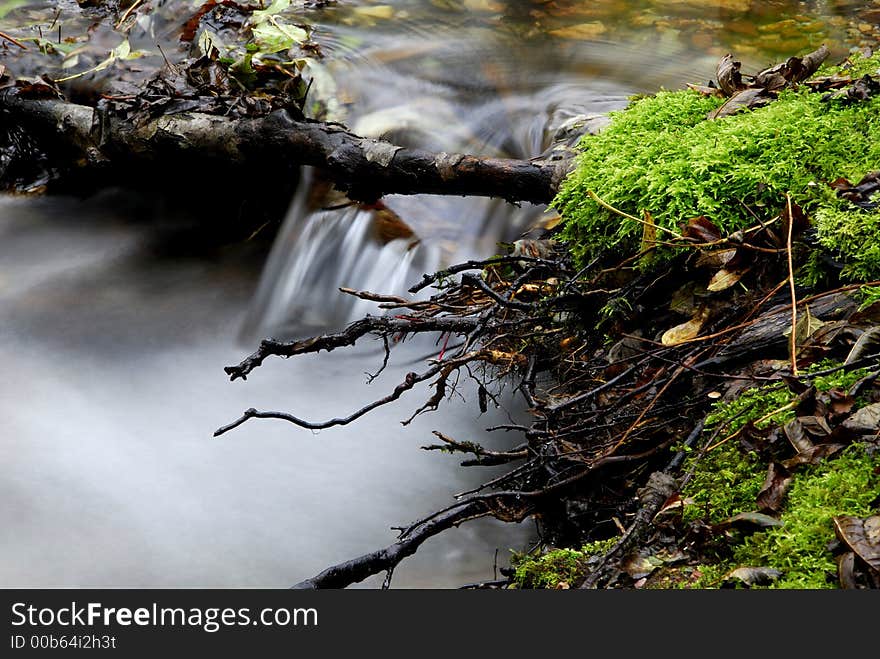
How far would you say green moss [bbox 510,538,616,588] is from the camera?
1.83m

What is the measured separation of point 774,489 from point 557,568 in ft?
1.64

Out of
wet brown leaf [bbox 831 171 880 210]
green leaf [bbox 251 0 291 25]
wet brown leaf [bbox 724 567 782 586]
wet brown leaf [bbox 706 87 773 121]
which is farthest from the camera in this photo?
green leaf [bbox 251 0 291 25]

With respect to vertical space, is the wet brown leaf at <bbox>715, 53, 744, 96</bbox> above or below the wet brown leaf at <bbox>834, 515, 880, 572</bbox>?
above

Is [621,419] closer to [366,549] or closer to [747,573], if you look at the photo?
[747,573]

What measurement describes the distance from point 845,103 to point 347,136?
7.75 ft

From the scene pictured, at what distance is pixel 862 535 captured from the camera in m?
1.41

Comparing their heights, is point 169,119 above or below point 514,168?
below

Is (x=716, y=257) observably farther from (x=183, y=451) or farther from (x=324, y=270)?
(x=324, y=270)

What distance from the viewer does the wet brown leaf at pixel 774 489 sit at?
66.0 inches

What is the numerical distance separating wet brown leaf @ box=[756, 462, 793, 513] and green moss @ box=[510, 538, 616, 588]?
352 mm

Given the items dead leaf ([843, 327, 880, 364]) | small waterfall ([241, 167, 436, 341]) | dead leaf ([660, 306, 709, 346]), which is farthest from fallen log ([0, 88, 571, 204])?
dead leaf ([843, 327, 880, 364])

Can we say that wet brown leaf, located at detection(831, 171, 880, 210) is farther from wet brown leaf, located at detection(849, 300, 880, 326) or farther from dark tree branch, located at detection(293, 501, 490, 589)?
dark tree branch, located at detection(293, 501, 490, 589)

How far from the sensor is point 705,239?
2377 mm
